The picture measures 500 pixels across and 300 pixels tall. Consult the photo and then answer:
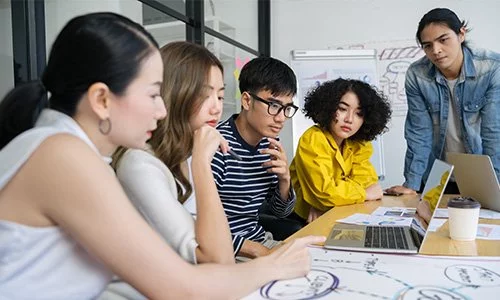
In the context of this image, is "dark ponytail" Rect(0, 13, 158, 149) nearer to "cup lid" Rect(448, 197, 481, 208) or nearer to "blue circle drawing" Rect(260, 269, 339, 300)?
"blue circle drawing" Rect(260, 269, 339, 300)

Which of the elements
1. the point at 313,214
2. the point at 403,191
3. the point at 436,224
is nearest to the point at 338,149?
the point at 313,214

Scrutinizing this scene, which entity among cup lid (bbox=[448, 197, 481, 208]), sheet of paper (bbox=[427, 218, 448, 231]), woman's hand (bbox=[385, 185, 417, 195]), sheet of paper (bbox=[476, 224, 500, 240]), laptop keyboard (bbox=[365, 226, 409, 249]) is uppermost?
cup lid (bbox=[448, 197, 481, 208])

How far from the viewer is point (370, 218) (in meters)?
1.38

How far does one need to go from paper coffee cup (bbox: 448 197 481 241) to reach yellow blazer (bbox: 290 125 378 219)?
58 cm

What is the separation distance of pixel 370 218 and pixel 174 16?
1.96 m

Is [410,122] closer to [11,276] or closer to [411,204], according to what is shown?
[411,204]

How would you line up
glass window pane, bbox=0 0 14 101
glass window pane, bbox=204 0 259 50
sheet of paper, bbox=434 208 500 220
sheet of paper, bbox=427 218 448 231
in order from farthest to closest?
1. glass window pane, bbox=204 0 259 50
2. glass window pane, bbox=0 0 14 101
3. sheet of paper, bbox=434 208 500 220
4. sheet of paper, bbox=427 218 448 231

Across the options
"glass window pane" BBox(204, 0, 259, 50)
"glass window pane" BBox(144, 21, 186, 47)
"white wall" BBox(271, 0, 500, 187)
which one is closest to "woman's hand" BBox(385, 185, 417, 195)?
"glass window pane" BBox(144, 21, 186, 47)

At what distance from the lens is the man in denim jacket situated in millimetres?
1892

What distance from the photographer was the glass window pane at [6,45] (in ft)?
5.88

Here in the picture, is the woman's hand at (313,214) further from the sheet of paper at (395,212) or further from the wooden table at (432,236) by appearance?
the sheet of paper at (395,212)

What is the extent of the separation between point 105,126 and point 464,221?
35.2 inches

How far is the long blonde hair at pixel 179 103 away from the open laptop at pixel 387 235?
0.40m

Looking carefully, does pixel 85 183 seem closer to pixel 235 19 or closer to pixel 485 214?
pixel 485 214
